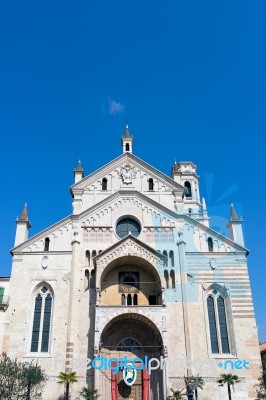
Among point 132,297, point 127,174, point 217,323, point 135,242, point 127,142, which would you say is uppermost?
point 127,142

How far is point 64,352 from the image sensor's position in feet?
82.8

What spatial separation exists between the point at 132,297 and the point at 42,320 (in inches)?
245

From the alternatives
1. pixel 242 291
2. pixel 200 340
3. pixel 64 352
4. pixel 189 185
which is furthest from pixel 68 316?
pixel 189 185

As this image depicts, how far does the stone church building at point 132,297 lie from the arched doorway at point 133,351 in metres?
0.06

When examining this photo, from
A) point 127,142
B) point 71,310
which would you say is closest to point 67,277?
point 71,310

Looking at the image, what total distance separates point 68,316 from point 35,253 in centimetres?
519

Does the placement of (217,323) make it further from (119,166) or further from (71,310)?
(119,166)

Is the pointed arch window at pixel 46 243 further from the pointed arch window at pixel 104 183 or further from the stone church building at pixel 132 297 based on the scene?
the pointed arch window at pixel 104 183

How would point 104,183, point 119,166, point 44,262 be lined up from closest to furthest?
point 44,262 → point 104,183 → point 119,166

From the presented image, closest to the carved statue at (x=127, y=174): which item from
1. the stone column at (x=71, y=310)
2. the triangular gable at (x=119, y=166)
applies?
the triangular gable at (x=119, y=166)

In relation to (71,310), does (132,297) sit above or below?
above

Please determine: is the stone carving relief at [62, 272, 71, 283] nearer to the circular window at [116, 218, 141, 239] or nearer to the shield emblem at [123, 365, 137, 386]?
the circular window at [116, 218, 141, 239]

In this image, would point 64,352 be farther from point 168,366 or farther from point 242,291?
point 242,291

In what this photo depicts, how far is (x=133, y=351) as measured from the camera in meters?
26.9
